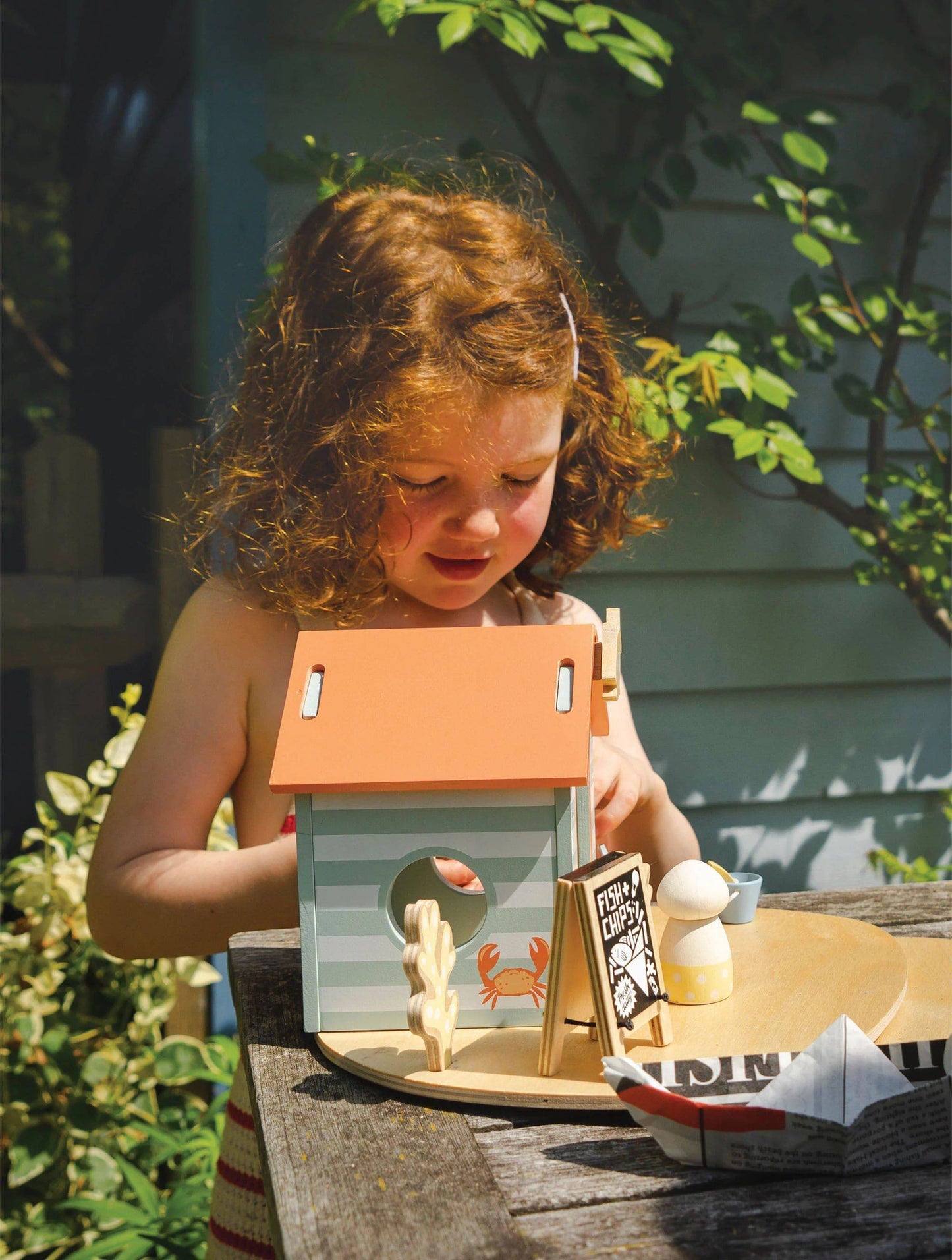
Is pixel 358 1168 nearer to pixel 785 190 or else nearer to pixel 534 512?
pixel 534 512

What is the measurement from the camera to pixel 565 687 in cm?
80

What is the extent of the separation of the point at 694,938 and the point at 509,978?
0.46 feet

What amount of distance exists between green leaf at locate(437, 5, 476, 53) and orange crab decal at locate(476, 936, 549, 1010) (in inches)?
53.9

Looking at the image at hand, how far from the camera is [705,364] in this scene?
6.50 ft

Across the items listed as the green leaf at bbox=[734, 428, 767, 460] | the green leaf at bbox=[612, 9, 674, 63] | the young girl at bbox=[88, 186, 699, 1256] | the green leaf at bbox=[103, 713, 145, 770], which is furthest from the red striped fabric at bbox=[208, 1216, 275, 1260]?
the green leaf at bbox=[612, 9, 674, 63]

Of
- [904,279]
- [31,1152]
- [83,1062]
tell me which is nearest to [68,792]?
[83,1062]

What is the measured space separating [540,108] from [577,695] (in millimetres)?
1615

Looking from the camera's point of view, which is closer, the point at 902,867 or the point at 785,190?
the point at 785,190

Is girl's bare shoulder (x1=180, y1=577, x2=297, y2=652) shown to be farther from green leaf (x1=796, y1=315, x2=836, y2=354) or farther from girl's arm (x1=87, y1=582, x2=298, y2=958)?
green leaf (x1=796, y1=315, x2=836, y2=354)

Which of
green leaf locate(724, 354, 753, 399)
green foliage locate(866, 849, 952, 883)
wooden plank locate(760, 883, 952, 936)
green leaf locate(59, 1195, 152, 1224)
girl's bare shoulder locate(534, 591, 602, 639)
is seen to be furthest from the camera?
green foliage locate(866, 849, 952, 883)

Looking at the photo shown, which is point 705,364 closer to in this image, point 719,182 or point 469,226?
point 719,182

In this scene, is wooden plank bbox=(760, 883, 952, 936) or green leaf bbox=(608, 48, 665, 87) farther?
green leaf bbox=(608, 48, 665, 87)

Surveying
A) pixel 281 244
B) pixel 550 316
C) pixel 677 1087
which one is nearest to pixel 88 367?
pixel 281 244

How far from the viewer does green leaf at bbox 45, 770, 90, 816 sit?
1888 millimetres
